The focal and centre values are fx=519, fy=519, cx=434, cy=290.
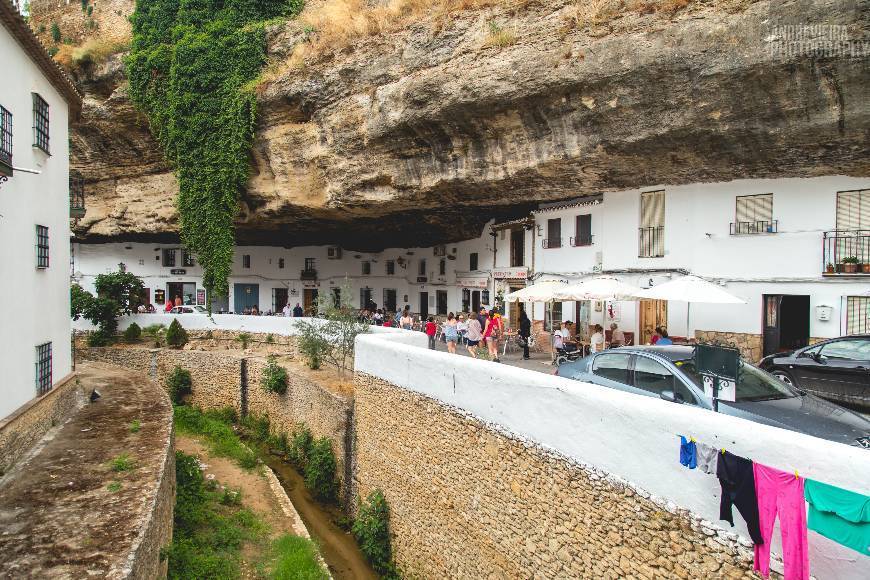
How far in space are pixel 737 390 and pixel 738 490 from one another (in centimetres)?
244

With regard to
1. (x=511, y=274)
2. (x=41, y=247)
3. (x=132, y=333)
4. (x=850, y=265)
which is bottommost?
(x=132, y=333)

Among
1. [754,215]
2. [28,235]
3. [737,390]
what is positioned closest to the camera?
[737,390]

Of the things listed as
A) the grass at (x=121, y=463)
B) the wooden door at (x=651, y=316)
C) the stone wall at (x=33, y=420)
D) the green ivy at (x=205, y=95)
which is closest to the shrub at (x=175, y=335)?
the green ivy at (x=205, y=95)

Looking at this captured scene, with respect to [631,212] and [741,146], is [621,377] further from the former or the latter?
[631,212]

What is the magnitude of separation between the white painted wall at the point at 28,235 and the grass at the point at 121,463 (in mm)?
1769

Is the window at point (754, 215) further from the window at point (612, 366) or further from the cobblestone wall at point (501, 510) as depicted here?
the cobblestone wall at point (501, 510)

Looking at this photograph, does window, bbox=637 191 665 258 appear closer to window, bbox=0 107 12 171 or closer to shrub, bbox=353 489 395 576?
shrub, bbox=353 489 395 576

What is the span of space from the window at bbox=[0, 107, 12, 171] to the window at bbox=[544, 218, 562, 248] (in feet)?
49.0

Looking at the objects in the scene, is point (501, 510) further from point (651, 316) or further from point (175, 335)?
point (175, 335)

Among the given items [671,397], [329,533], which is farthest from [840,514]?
[329,533]

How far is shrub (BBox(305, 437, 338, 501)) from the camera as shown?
39.3 feet

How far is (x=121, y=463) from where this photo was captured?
821cm

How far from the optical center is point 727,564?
386 centimetres

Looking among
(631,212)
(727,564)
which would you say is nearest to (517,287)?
(631,212)
